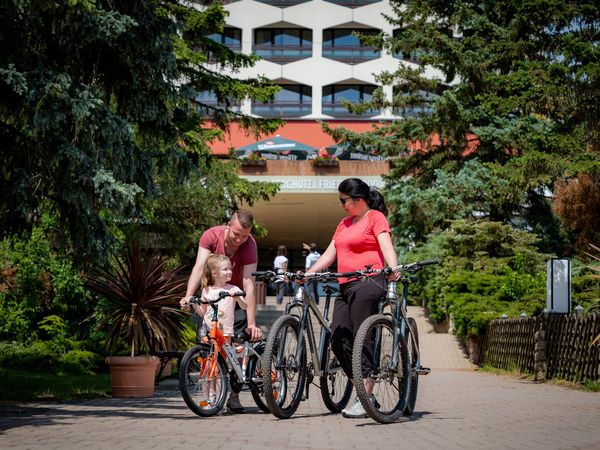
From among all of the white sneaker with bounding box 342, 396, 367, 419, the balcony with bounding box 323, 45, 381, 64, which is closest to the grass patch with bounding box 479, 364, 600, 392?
the white sneaker with bounding box 342, 396, 367, 419

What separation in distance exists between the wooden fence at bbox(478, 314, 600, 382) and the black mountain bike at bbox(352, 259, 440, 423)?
652 centimetres

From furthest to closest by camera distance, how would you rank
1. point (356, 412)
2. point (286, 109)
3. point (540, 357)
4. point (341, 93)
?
point (341, 93) < point (286, 109) < point (540, 357) < point (356, 412)

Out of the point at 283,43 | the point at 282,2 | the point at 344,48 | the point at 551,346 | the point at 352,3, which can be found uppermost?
the point at 282,2

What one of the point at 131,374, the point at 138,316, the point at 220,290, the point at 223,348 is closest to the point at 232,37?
the point at 138,316

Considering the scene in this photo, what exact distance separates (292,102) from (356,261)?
55.2m

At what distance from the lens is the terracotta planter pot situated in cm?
1209

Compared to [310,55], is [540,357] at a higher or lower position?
lower

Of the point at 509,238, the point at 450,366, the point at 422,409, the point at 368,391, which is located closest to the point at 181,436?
the point at 368,391

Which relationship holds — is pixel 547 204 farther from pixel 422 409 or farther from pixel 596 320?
pixel 422 409

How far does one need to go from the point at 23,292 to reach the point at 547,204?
21194mm

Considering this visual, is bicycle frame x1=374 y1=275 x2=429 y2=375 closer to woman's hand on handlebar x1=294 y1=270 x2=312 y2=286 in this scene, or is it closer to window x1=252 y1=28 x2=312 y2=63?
woman's hand on handlebar x1=294 y1=270 x2=312 y2=286

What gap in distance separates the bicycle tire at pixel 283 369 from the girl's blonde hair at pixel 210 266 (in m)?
0.96

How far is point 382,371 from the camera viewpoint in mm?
7961

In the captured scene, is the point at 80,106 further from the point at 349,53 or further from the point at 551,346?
the point at 349,53
